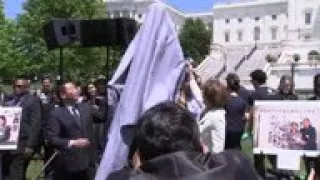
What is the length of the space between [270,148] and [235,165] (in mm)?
4506

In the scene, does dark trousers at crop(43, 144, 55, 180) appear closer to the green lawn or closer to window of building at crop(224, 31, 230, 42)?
the green lawn

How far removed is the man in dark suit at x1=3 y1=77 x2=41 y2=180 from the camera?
10109 mm

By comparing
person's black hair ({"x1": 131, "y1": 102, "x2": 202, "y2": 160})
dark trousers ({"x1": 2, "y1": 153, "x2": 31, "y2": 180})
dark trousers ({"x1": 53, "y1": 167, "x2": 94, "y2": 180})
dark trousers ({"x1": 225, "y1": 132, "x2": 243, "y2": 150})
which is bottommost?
dark trousers ({"x1": 2, "y1": 153, "x2": 31, "y2": 180})

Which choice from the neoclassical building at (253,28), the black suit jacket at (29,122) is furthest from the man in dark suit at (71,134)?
the neoclassical building at (253,28)

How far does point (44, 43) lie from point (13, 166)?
55.1 meters

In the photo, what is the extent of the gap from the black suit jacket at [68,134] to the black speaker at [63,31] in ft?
5.64

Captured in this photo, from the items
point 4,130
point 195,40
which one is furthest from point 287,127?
point 195,40

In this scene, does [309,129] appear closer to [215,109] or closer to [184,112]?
[215,109]

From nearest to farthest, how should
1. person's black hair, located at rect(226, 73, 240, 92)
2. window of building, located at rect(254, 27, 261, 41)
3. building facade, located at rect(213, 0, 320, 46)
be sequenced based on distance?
person's black hair, located at rect(226, 73, 240, 92) < building facade, located at rect(213, 0, 320, 46) < window of building, located at rect(254, 27, 261, 41)

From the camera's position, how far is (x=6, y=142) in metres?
9.09

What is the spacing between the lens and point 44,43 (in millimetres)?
64438

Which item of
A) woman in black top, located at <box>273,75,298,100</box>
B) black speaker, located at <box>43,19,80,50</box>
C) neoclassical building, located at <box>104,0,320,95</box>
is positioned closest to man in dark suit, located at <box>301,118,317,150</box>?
woman in black top, located at <box>273,75,298,100</box>

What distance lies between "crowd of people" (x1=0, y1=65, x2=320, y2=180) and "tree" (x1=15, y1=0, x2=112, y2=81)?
159 feet

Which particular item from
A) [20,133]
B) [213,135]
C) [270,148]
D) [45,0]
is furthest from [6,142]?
[45,0]
